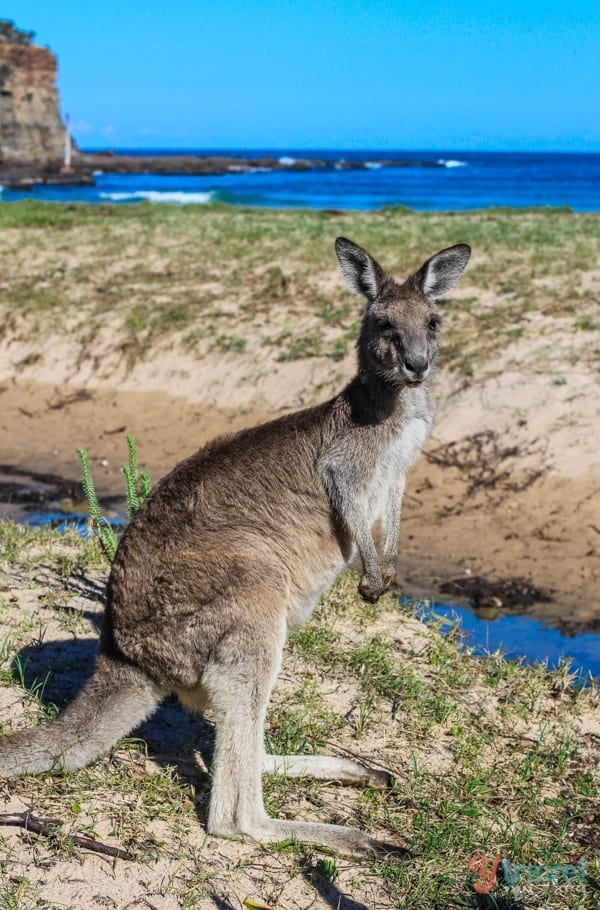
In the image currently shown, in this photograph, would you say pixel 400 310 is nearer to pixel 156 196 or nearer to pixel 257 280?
pixel 257 280

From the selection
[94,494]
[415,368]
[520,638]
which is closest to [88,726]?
[415,368]

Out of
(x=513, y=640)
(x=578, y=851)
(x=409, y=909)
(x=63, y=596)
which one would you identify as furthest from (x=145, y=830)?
(x=513, y=640)

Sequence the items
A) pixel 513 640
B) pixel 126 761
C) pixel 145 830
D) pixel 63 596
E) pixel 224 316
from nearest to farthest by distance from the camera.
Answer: pixel 145 830, pixel 126 761, pixel 63 596, pixel 513 640, pixel 224 316

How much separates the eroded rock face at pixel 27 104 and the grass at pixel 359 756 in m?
57.6

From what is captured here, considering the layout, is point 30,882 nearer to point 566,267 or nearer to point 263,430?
point 263,430

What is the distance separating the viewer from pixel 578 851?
3.26 m

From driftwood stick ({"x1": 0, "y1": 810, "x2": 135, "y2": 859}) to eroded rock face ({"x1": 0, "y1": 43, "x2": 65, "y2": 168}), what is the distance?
5889 centimetres

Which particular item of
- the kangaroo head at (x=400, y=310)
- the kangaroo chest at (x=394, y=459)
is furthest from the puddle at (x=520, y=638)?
the kangaroo head at (x=400, y=310)

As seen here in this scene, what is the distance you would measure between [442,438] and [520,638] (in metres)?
2.35

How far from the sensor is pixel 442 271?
3.64 meters

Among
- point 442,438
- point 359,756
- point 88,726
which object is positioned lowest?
point 359,756

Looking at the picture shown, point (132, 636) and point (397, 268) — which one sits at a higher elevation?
point (397, 268)

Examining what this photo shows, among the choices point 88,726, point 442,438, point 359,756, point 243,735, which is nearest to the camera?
point 243,735

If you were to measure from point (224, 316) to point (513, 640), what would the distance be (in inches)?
212
